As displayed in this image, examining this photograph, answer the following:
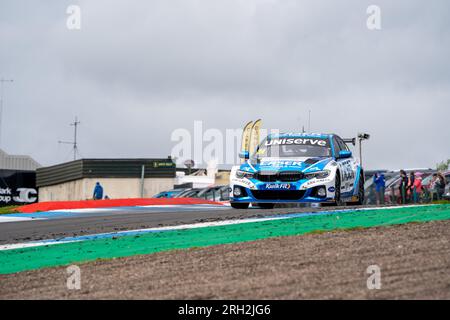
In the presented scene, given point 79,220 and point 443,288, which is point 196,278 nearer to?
point 443,288

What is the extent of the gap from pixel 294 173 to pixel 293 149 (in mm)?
1247

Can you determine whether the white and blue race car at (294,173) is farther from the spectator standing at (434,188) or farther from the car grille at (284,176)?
the spectator standing at (434,188)

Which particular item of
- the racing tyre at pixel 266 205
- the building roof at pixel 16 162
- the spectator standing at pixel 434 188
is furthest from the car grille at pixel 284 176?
the building roof at pixel 16 162

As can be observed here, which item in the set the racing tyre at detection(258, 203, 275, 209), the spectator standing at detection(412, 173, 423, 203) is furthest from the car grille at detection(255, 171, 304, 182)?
the spectator standing at detection(412, 173, 423, 203)

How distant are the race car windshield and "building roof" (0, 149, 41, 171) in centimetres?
5911

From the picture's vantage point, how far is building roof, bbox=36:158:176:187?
5034 centimetres

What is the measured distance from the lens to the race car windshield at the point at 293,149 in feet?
59.0

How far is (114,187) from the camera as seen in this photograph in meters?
51.8

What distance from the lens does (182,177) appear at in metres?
54.9

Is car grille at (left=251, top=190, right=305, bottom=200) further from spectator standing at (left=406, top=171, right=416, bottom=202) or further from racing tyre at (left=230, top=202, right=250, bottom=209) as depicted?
spectator standing at (left=406, top=171, right=416, bottom=202)

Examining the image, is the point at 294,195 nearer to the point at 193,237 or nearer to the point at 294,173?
the point at 294,173

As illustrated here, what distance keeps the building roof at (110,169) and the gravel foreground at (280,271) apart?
39718 mm

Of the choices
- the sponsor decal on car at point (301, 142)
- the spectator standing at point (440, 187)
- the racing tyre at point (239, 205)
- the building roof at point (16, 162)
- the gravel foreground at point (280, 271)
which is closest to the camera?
the gravel foreground at point (280, 271)
